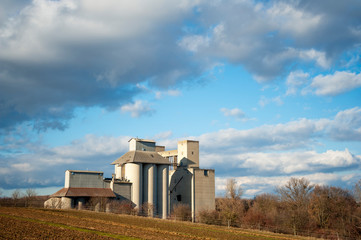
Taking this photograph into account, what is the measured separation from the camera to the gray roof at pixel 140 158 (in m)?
78.2

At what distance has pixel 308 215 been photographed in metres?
78.2

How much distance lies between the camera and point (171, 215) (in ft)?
261

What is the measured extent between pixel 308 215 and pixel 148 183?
117 ft

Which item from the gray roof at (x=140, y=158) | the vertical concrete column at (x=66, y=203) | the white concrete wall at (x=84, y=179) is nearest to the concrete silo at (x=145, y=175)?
the gray roof at (x=140, y=158)

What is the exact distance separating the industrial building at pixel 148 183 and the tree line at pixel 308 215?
9078mm

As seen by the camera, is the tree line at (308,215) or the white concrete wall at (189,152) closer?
the tree line at (308,215)

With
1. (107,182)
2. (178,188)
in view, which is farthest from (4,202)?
(178,188)

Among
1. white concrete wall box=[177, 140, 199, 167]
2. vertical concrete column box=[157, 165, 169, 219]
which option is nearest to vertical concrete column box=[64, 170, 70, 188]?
A: vertical concrete column box=[157, 165, 169, 219]

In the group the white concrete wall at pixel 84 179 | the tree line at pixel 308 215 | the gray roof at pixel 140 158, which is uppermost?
the gray roof at pixel 140 158

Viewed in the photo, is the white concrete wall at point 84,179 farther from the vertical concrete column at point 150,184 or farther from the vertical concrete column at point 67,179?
the vertical concrete column at point 150,184

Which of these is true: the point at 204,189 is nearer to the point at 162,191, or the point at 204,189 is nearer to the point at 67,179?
the point at 162,191

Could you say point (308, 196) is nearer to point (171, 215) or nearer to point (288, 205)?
point (288, 205)

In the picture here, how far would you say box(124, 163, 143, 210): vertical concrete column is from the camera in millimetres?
76125

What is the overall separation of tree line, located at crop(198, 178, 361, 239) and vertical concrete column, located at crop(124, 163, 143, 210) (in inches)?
536
